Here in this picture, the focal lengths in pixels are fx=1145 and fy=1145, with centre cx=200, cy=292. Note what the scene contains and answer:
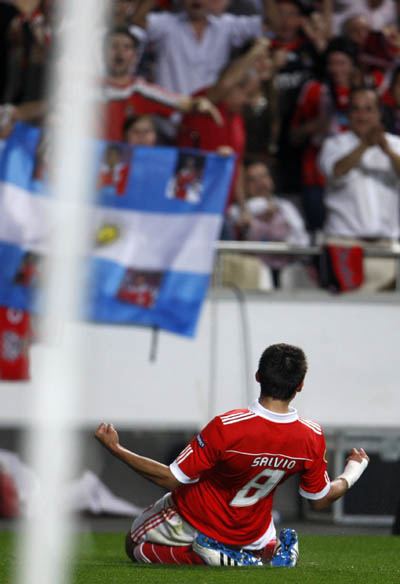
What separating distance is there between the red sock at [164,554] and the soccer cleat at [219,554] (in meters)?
0.06

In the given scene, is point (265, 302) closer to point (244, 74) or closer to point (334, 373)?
point (334, 373)

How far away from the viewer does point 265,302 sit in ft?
32.2

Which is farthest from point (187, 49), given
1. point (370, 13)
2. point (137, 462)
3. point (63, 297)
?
point (63, 297)

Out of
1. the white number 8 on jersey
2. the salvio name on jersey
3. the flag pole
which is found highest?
the flag pole

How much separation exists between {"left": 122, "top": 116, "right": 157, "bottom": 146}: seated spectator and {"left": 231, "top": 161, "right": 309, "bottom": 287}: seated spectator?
948mm

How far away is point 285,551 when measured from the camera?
4938 mm

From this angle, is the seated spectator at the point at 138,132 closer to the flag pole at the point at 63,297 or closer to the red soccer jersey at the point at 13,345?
the red soccer jersey at the point at 13,345

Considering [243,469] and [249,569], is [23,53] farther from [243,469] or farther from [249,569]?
[249,569]

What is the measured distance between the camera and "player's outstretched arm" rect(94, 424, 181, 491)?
432 centimetres

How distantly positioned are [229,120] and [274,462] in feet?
17.4

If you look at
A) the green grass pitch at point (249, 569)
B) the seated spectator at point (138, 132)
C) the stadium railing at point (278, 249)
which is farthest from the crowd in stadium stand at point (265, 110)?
the green grass pitch at point (249, 569)

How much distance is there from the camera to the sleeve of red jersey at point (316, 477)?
15.5 ft

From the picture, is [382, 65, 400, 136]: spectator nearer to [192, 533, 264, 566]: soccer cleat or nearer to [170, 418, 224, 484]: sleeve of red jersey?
[192, 533, 264, 566]: soccer cleat

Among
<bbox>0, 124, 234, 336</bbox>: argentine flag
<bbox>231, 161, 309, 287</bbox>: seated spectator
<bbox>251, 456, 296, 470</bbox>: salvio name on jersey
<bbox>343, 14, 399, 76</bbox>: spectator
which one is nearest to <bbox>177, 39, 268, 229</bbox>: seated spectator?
<bbox>231, 161, 309, 287</bbox>: seated spectator
